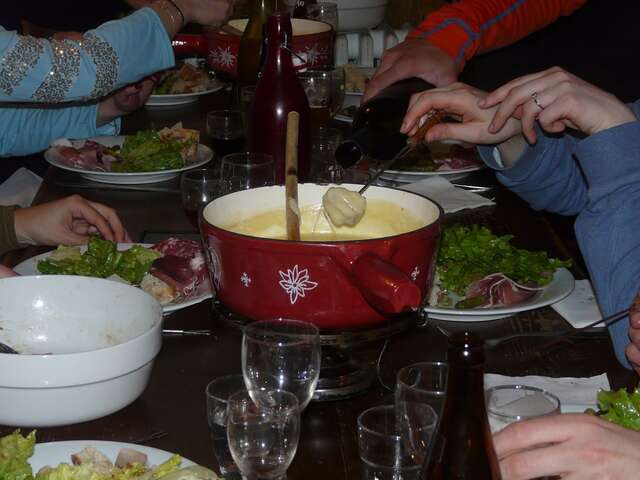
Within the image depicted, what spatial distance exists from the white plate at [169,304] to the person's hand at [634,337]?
57cm

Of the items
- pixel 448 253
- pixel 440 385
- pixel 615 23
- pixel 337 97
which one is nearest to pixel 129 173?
pixel 337 97

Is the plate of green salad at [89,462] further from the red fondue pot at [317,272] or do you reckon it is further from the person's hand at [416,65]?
the person's hand at [416,65]

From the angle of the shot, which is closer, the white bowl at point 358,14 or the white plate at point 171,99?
the white plate at point 171,99

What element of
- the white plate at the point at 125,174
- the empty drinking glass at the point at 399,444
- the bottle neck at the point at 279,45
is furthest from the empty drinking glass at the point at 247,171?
the empty drinking glass at the point at 399,444

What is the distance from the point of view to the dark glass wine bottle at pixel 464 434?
82 cm

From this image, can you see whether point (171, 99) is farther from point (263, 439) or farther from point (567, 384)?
point (263, 439)

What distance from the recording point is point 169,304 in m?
1.39

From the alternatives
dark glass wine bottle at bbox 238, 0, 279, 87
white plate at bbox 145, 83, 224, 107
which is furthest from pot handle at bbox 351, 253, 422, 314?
white plate at bbox 145, 83, 224, 107

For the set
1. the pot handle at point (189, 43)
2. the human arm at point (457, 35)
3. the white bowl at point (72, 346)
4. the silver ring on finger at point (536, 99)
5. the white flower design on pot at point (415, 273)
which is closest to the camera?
the white bowl at point (72, 346)

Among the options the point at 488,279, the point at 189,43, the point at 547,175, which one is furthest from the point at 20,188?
the point at 488,279

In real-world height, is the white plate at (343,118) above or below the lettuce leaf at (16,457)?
below

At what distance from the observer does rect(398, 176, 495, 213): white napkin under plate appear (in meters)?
1.89

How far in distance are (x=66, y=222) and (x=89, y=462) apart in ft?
2.77

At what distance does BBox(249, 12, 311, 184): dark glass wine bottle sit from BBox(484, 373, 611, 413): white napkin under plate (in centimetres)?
77
